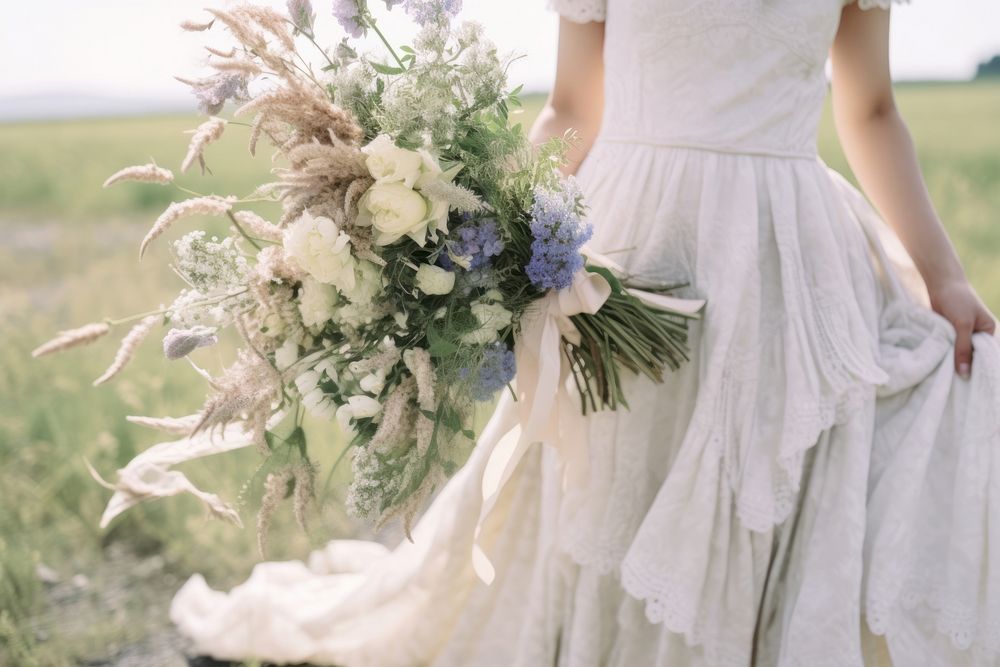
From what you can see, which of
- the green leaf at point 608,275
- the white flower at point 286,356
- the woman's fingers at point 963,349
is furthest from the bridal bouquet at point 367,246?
the woman's fingers at point 963,349

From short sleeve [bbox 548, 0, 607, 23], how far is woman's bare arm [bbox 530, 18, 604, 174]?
0.08 ft

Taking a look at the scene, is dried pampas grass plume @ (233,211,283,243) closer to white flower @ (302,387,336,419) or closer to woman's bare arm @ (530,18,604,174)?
white flower @ (302,387,336,419)

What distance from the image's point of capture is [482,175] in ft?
4.02

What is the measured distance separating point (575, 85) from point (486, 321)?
2.66 ft

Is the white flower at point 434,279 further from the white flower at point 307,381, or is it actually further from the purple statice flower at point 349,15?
the purple statice flower at point 349,15

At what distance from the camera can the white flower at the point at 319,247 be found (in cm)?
107

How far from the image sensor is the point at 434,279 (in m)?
1.18

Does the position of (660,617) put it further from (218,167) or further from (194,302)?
(218,167)

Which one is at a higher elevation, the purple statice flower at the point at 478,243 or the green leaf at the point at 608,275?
the purple statice flower at the point at 478,243

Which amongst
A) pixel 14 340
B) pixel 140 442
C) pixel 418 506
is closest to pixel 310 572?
pixel 140 442

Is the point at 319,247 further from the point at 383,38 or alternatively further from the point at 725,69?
the point at 725,69

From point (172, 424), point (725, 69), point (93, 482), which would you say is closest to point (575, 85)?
point (725, 69)

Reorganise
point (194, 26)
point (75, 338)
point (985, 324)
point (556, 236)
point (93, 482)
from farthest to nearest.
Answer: point (93, 482) < point (985, 324) < point (556, 236) < point (194, 26) < point (75, 338)

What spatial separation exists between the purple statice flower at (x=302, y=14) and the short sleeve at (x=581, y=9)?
2.37 feet
